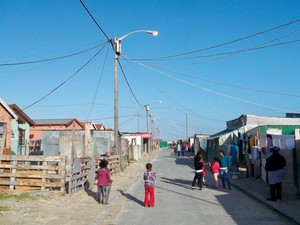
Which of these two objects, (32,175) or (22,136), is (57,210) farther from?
(22,136)

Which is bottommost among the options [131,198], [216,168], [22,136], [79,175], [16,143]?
[131,198]

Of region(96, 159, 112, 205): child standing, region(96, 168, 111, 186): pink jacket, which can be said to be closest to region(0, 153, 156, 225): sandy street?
region(96, 159, 112, 205): child standing

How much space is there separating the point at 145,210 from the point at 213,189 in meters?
5.89

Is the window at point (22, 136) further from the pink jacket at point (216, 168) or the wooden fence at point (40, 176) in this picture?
the pink jacket at point (216, 168)

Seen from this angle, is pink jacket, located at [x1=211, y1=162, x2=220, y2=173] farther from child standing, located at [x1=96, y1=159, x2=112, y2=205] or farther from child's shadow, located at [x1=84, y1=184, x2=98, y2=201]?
child standing, located at [x1=96, y1=159, x2=112, y2=205]

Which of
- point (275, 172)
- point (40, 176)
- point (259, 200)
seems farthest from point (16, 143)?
point (275, 172)

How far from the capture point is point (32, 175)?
12.7 metres

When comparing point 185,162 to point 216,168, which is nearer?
point 216,168

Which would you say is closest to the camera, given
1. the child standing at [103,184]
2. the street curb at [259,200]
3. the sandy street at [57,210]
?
the sandy street at [57,210]

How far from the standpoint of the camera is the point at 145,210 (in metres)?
10.7

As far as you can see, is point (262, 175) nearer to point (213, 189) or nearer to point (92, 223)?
point (213, 189)

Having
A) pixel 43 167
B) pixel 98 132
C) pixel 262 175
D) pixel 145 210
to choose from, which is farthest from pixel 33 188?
pixel 98 132

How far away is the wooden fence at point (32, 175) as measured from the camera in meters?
12.4

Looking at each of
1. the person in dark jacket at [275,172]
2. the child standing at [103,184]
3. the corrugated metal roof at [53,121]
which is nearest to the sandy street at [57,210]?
the child standing at [103,184]
